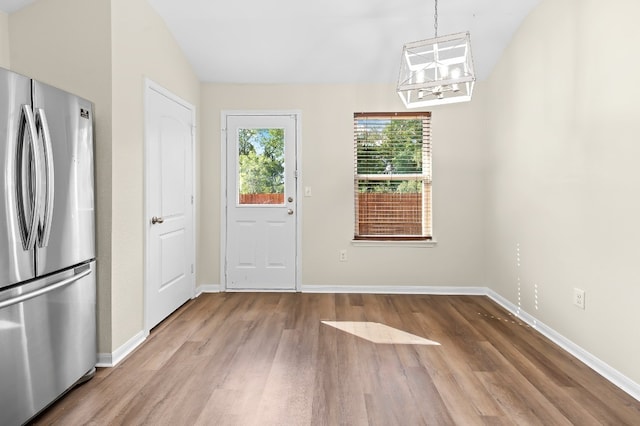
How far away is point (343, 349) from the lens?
Answer: 117 inches

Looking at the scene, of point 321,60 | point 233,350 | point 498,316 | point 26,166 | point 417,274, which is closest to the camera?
point 26,166

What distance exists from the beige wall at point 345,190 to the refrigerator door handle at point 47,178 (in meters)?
2.58

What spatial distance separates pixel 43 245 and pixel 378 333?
94.8 inches

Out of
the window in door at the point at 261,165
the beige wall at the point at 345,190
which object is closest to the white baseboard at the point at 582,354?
the beige wall at the point at 345,190

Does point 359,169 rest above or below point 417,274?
above

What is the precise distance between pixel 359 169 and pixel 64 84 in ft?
9.69

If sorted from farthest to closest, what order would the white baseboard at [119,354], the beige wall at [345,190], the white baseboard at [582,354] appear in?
the beige wall at [345,190]
the white baseboard at [119,354]
the white baseboard at [582,354]

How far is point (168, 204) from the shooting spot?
12.1ft

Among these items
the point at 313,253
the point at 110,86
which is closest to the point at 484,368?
the point at 313,253

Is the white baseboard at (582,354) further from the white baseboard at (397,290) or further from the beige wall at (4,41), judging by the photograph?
the beige wall at (4,41)

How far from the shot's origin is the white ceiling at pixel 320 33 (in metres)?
3.53

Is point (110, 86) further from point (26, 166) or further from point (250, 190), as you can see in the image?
point (250, 190)

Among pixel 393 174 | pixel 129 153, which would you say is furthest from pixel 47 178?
pixel 393 174

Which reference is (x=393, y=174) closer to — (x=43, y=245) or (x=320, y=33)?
(x=320, y=33)
